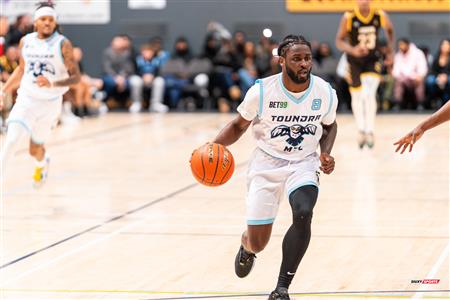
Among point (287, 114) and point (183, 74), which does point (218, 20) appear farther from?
point (287, 114)

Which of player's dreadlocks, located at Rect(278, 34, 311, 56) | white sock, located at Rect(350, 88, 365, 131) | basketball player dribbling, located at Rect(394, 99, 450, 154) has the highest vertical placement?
player's dreadlocks, located at Rect(278, 34, 311, 56)

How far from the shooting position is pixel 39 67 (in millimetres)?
11930

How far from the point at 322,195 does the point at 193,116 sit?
11667 millimetres

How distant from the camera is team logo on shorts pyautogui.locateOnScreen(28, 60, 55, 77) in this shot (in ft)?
39.1

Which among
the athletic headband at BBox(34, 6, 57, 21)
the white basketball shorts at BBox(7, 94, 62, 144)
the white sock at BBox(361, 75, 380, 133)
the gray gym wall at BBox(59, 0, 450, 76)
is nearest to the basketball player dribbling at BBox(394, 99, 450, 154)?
the white basketball shorts at BBox(7, 94, 62, 144)

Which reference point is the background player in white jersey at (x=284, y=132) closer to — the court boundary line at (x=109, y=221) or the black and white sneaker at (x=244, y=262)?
the black and white sneaker at (x=244, y=262)

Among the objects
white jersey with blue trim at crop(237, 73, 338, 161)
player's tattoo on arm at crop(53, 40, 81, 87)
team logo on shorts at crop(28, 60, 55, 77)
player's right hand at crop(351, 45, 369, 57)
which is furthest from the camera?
player's right hand at crop(351, 45, 369, 57)

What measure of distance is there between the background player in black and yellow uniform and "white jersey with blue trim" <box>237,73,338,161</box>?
851 cm

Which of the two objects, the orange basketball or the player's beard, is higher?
the player's beard

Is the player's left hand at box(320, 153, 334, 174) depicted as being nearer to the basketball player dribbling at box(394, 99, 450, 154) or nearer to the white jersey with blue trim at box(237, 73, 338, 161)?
the white jersey with blue trim at box(237, 73, 338, 161)

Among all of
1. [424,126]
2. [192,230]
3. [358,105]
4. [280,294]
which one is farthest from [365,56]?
[280,294]

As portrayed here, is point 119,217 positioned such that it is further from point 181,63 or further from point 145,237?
point 181,63

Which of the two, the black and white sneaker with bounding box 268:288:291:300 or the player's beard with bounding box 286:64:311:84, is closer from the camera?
the black and white sneaker with bounding box 268:288:291:300

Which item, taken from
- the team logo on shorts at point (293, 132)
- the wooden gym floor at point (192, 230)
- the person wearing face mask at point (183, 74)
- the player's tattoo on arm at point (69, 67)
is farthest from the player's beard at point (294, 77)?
the person wearing face mask at point (183, 74)
